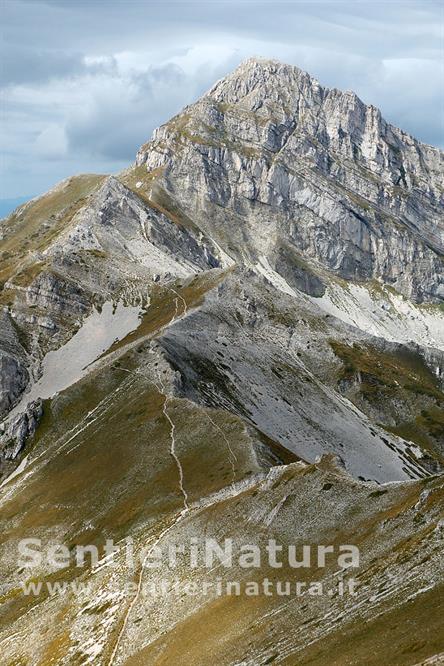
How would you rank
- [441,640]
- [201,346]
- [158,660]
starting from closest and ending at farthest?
[441,640]
[158,660]
[201,346]

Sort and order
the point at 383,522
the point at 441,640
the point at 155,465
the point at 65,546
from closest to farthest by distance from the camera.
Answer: the point at 441,640 < the point at 383,522 < the point at 65,546 < the point at 155,465

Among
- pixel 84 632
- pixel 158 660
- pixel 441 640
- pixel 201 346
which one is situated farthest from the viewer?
pixel 201 346

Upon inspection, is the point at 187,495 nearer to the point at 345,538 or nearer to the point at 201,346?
the point at 345,538

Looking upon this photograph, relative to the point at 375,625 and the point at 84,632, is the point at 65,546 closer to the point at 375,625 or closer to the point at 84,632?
the point at 84,632

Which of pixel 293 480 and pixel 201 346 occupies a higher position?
pixel 201 346

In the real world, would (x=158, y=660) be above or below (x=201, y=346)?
below

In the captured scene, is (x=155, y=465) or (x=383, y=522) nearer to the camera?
(x=383, y=522)

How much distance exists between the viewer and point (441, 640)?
45.7m

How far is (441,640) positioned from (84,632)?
45684mm

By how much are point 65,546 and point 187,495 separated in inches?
860

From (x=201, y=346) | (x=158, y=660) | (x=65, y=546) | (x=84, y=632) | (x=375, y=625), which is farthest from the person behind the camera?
(x=201, y=346)

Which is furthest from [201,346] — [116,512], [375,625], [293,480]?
[375,625]

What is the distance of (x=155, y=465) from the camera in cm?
12431

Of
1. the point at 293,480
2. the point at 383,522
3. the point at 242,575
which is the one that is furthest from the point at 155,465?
the point at 383,522
